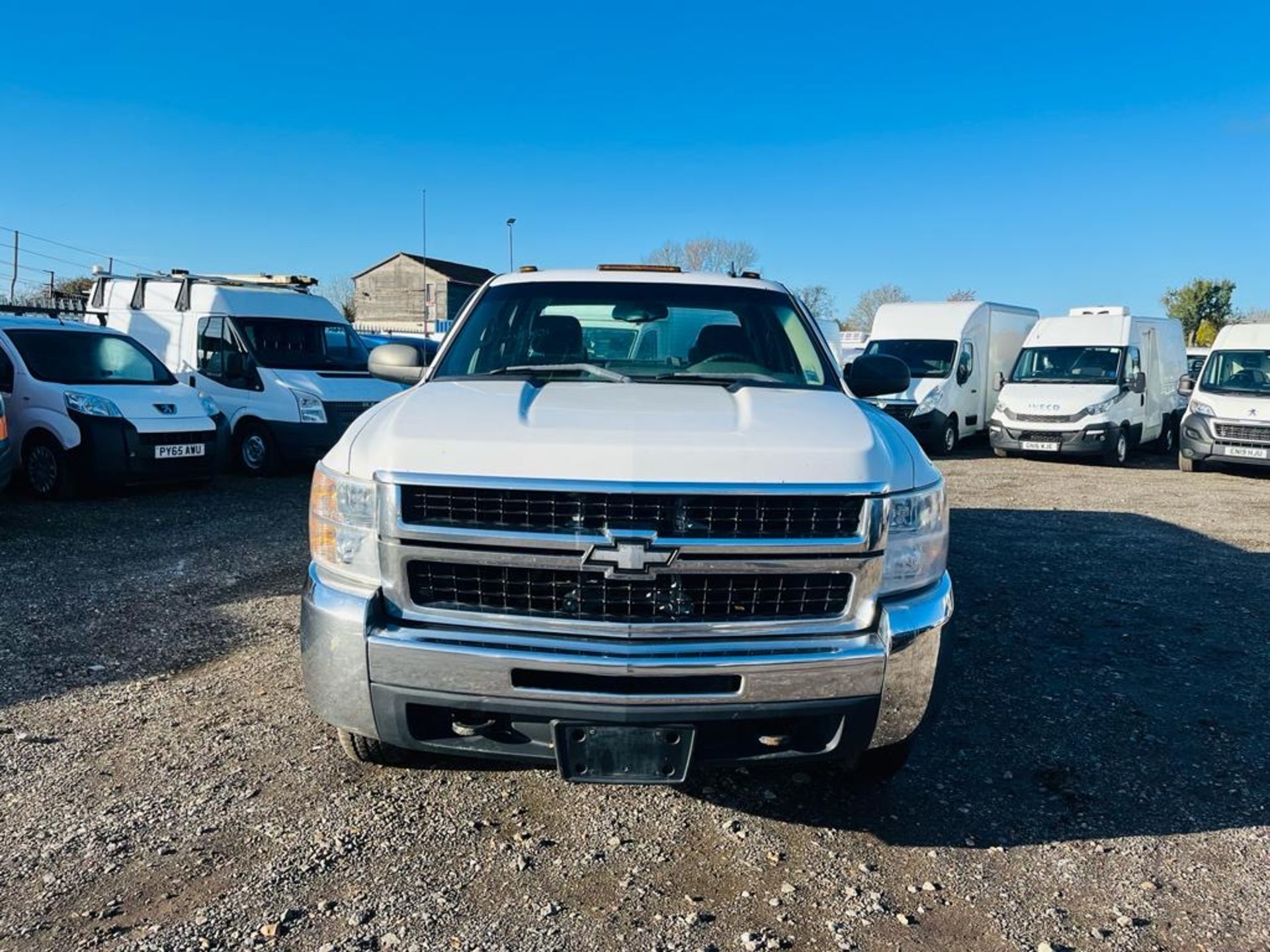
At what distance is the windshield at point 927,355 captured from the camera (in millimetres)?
15742

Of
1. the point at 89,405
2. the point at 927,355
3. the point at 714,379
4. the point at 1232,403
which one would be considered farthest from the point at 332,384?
the point at 1232,403

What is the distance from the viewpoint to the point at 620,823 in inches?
124

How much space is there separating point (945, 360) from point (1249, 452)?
483cm

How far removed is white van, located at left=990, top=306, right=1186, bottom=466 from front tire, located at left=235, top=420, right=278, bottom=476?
11295 mm

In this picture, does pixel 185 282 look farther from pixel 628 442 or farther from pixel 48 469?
pixel 628 442

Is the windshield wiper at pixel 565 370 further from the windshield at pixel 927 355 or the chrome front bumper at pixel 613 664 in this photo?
the windshield at pixel 927 355

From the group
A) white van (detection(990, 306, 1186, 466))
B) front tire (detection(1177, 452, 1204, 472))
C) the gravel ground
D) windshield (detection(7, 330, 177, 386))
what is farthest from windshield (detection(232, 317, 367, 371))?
front tire (detection(1177, 452, 1204, 472))

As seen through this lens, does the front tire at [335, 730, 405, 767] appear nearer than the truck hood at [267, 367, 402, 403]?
Yes

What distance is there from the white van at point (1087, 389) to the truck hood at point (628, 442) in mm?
12529

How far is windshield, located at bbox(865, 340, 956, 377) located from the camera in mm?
15742

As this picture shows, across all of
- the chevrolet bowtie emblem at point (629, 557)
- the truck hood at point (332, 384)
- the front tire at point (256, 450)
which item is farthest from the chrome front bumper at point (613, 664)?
the front tire at point (256, 450)

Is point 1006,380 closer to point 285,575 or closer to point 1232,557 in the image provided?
point 1232,557

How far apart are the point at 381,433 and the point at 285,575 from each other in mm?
3909

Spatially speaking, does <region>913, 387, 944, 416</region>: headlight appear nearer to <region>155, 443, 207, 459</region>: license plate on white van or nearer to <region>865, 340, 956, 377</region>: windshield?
<region>865, 340, 956, 377</region>: windshield
